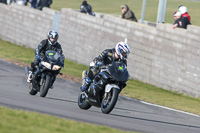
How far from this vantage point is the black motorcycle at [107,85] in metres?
10.3

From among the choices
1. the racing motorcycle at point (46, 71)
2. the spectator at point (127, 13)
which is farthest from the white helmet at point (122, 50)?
the spectator at point (127, 13)

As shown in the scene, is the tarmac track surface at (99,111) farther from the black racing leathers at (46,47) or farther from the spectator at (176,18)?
the spectator at (176,18)

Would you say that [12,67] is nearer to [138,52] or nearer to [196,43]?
[138,52]

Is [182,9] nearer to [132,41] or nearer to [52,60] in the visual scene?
[132,41]

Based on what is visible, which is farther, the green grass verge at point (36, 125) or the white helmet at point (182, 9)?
the white helmet at point (182, 9)

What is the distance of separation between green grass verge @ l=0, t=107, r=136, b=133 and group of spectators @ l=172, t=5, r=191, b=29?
9.64 metres

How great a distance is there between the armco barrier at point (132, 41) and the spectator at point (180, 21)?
229 millimetres

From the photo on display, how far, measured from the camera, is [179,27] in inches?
680

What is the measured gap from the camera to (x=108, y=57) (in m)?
11.0

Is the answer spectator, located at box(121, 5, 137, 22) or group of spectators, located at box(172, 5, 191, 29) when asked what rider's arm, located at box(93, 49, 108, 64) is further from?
spectator, located at box(121, 5, 137, 22)

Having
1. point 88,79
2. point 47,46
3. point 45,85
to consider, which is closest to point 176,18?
point 47,46

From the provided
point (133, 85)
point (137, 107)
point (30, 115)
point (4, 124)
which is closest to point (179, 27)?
point (133, 85)

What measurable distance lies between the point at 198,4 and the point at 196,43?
2.37 m

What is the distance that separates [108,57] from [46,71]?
7.22ft
